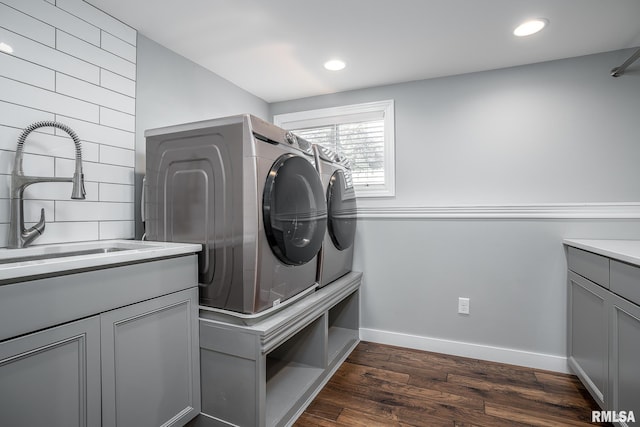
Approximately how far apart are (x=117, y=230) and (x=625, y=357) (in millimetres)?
2594

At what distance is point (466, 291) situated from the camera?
246cm

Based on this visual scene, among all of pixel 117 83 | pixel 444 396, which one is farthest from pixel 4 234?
pixel 444 396

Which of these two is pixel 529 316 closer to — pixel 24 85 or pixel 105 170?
pixel 105 170

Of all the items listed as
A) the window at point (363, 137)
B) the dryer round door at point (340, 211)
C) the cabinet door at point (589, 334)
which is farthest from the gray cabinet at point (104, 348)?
Result: the cabinet door at point (589, 334)

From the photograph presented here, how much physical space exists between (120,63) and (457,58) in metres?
2.19

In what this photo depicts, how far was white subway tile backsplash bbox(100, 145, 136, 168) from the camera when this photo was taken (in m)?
1.74

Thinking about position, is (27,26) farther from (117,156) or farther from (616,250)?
(616,250)

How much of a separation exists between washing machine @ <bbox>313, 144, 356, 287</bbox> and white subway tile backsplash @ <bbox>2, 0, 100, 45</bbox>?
52.0 inches

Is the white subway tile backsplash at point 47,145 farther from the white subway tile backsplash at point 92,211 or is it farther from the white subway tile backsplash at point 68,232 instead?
the white subway tile backsplash at point 68,232

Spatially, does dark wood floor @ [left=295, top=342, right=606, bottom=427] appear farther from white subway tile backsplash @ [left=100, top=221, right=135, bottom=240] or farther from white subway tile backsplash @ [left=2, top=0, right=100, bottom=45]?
white subway tile backsplash @ [left=2, top=0, right=100, bottom=45]

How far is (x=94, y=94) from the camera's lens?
1.70 m

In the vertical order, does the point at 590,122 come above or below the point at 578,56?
below

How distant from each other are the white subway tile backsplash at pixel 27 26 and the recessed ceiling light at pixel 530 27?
2.49 metres

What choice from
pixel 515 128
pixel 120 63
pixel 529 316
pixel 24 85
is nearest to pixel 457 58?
pixel 515 128
